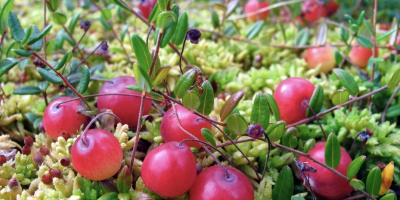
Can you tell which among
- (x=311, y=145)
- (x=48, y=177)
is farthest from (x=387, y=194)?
(x=48, y=177)

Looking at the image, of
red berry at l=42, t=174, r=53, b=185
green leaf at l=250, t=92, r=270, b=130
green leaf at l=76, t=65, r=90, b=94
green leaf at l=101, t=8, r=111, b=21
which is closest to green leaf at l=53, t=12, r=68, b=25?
green leaf at l=101, t=8, r=111, b=21

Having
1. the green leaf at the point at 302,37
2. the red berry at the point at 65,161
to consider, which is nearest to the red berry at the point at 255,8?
the green leaf at the point at 302,37

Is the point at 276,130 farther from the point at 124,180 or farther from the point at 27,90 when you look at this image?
the point at 27,90

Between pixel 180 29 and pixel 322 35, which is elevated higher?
pixel 180 29

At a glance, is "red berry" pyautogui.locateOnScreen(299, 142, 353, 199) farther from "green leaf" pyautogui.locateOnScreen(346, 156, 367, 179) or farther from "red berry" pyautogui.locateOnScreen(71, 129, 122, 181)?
"red berry" pyautogui.locateOnScreen(71, 129, 122, 181)

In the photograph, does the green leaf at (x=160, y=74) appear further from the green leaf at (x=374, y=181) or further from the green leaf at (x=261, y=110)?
the green leaf at (x=374, y=181)

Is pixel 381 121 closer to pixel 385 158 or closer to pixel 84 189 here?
pixel 385 158

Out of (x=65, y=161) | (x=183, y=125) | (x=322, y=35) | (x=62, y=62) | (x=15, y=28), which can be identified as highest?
(x=15, y=28)

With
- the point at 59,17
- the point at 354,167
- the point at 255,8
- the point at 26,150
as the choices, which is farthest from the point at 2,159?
the point at 255,8
